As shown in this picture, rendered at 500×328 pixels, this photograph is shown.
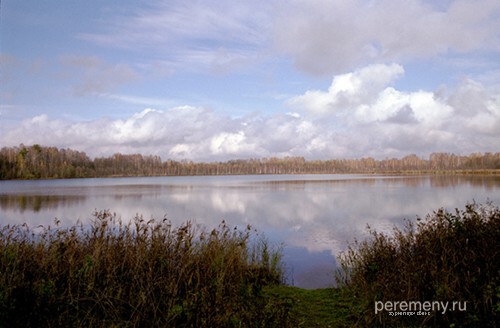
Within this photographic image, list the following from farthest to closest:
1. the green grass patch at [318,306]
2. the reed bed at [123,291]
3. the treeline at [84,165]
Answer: the treeline at [84,165]
the green grass patch at [318,306]
the reed bed at [123,291]

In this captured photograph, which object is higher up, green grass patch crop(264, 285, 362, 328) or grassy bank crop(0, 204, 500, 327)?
grassy bank crop(0, 204, 500, 327)

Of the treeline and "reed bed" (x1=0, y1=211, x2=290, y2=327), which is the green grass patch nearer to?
"reed bed" (x1=0, y1=211, x2=290, y2=327)

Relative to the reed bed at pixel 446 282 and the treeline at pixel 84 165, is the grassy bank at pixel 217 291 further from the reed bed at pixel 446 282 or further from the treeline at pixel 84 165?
the treeline at pixel 84 165

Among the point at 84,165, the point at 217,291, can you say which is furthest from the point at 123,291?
the point at 84,165

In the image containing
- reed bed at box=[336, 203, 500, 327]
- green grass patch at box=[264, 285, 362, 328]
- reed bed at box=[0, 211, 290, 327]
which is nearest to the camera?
reed bed at box=[0, 211, 290, 327]

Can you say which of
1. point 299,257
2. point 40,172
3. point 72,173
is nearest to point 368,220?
point 299,257

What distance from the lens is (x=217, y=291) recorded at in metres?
6.14

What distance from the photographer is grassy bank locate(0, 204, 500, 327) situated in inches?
200

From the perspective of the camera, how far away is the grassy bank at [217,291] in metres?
5.07

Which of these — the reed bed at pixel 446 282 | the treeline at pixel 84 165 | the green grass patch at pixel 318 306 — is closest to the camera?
the reed bed at pixel 446 282

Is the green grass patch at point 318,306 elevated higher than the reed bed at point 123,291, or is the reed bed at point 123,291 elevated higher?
the reed bed at point 123,291

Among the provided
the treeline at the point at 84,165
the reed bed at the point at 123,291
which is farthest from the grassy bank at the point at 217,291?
the treeline at the point at 84,165

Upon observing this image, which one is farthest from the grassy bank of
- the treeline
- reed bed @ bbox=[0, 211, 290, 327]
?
the treeline

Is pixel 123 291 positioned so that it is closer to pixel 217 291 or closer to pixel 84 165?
pixel 217 291
